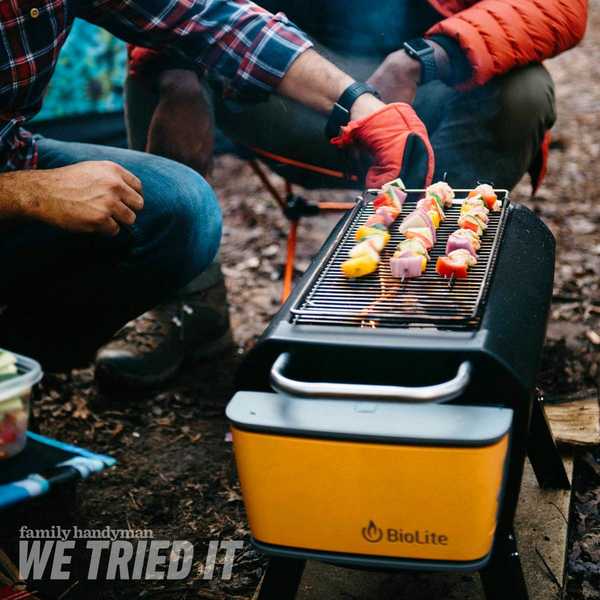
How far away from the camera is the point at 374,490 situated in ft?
4.94

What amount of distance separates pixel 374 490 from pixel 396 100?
1.64m

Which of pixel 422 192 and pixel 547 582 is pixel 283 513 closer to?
pixel 547 582

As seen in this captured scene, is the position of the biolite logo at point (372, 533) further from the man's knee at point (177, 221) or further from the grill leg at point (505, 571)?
the man's knee at point (177, 221)

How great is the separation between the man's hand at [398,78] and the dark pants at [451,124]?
0.85 feet

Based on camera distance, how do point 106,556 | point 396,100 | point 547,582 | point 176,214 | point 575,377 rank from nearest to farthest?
1. point 547,582
2. point 106,556
3. point 176,214
4. point 396,100
5. point 575,377

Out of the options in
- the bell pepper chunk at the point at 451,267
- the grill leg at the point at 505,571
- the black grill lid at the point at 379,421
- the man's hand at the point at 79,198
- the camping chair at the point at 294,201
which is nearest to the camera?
the black grill lid at the point at 379,421

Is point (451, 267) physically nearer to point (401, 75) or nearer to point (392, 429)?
point (392, 429)

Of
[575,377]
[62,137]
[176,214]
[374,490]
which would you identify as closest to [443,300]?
[374,490]

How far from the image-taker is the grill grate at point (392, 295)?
165cm

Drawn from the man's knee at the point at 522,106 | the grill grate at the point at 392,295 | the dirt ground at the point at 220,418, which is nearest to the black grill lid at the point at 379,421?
the grill grate at the point at 392,295

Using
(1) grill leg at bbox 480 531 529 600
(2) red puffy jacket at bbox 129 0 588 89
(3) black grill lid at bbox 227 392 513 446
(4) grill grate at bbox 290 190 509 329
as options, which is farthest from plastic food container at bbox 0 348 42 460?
(2) red puffy jacket at bbox 129 0 588 89

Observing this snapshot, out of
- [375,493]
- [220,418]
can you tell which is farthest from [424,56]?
[375,493]

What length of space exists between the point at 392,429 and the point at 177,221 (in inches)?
52.0

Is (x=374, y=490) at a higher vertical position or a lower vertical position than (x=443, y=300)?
lower
